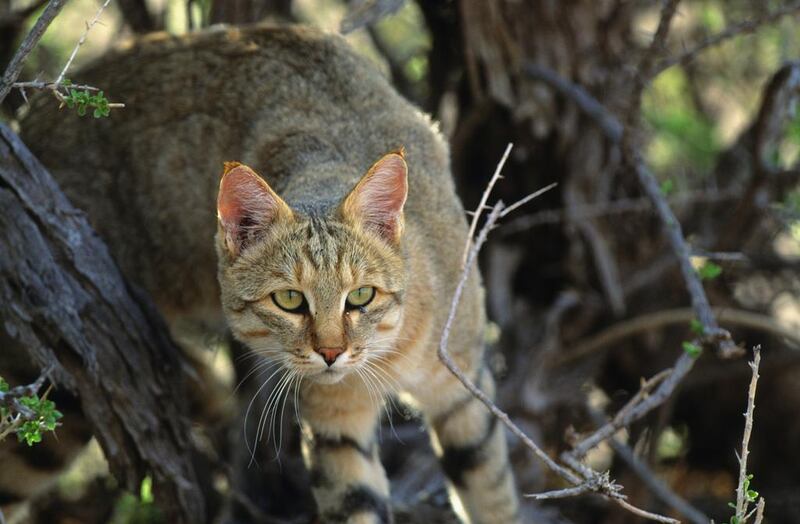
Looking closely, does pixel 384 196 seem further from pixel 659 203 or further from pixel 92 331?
pixel 659 203

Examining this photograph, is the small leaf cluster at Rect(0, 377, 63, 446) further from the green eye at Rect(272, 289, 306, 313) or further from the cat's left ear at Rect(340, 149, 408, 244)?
the cat's left ear at Rect(340, 149, 408, 244)

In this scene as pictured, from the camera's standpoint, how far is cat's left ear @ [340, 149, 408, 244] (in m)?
3.39

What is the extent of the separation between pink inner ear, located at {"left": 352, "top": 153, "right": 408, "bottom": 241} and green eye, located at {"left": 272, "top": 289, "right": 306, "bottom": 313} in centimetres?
35

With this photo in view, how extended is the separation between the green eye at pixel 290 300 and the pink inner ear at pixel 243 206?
0.77ft

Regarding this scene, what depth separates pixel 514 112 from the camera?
215 inches

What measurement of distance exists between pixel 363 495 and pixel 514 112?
2.34 meters

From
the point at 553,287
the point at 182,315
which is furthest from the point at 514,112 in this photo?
the point at 182,315

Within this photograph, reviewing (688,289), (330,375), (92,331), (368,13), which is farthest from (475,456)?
(368,13)

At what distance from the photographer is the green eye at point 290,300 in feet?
11.3

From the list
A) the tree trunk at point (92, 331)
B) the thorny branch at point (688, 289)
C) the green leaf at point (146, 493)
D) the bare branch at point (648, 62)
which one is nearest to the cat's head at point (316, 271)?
the thorny branch at point (688, 289)

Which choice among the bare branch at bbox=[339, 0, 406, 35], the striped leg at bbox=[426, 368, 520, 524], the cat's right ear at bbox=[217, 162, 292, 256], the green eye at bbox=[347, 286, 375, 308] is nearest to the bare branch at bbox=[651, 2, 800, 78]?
the bare branch at bbox=[339, 0, 406, 35]

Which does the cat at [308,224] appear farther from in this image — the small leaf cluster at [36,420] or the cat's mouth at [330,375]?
the small leaf cluster at [36,420]

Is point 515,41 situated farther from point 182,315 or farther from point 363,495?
point 363,495

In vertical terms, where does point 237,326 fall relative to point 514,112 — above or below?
below
